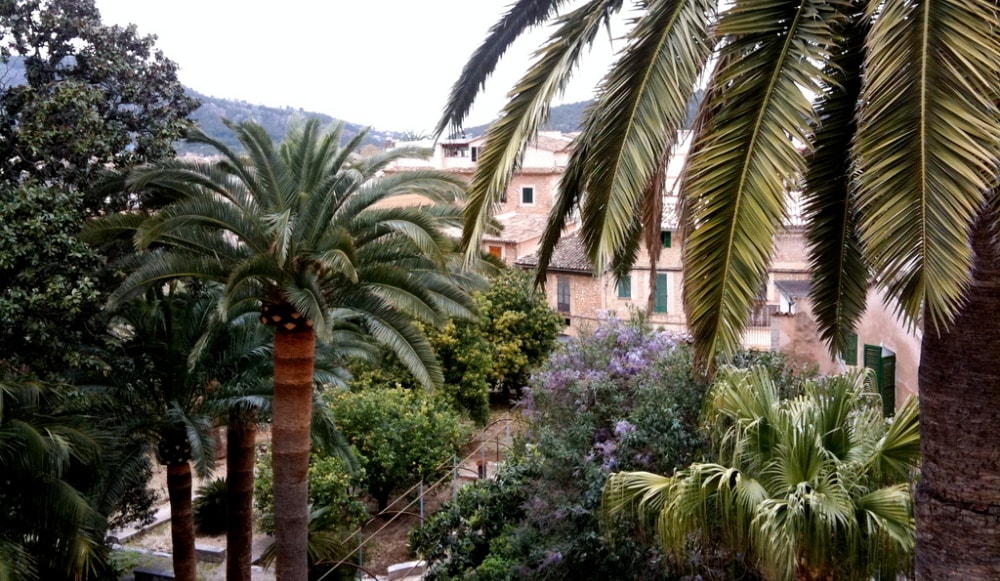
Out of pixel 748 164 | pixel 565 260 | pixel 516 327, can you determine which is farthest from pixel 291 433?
pixel 565 260

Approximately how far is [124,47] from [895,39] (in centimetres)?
1128

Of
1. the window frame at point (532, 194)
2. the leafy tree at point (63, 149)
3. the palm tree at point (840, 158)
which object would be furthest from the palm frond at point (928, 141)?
the window frame at point (532, 194)

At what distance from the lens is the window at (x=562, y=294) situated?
3434cm

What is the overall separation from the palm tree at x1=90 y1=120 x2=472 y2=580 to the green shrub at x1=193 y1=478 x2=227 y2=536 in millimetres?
7792

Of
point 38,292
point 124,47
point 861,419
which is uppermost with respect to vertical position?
point 124,47

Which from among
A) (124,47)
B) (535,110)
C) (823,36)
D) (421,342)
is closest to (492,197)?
(535,110)

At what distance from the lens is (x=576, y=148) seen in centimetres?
507

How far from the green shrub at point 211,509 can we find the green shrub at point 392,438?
305 centimetres

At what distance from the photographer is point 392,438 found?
19.1 metres

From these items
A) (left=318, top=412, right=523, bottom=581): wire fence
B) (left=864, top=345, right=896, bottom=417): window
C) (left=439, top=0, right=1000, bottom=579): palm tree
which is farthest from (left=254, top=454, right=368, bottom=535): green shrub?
(left=439, top=0, right=1000, bottom=579): palm tree

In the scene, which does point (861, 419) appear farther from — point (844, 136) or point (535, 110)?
Result: point (535, 110)

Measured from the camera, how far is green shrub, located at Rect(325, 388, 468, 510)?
19.2 metres

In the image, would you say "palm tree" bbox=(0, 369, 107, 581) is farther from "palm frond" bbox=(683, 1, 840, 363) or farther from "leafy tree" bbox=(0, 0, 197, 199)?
"palm frond" bbox=(683, 1, 840, 363)

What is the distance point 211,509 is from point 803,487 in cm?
1560
